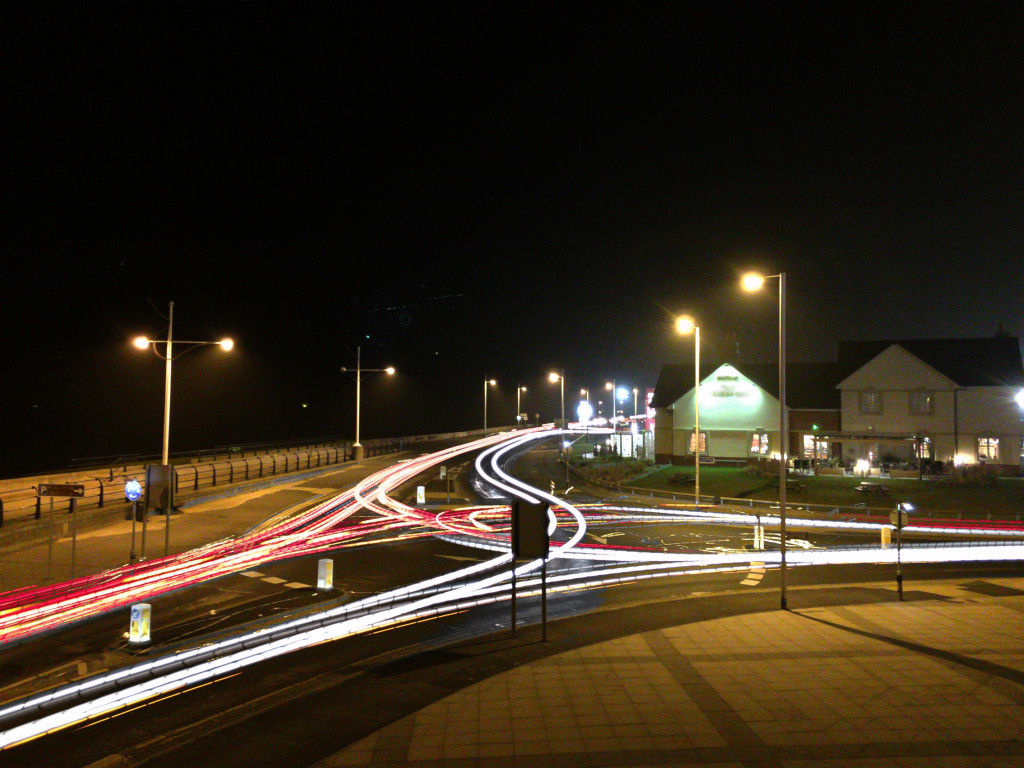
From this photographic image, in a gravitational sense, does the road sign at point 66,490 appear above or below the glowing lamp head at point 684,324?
below

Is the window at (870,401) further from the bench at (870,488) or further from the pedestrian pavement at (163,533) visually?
the pedestrian pavement at (163,533)

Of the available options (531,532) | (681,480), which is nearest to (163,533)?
(531,532)

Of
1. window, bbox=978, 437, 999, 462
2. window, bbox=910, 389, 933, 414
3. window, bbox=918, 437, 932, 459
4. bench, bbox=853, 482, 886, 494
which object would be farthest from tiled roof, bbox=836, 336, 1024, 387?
bench, bbox=853, 482, 886, 494

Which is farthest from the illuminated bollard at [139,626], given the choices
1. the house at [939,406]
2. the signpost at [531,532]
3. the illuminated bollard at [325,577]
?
the house at [939,406]

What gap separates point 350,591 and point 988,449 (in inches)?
1693

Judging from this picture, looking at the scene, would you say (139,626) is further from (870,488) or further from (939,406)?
(939,406)

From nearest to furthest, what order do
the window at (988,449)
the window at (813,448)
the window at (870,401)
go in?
the window at (988,449) < the window at (870,401) < the window at (813,448)

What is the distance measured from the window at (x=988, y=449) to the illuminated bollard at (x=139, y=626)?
47.1 metres

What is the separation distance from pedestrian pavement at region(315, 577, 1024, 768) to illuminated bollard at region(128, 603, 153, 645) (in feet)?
18.4

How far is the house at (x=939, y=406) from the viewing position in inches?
1674

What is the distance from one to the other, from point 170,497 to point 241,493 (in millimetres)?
15528

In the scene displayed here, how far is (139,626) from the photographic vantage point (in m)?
11.1

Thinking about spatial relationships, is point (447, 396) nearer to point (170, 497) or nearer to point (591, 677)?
point (170, 497)

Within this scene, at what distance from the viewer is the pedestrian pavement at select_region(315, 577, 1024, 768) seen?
722 centimetres
